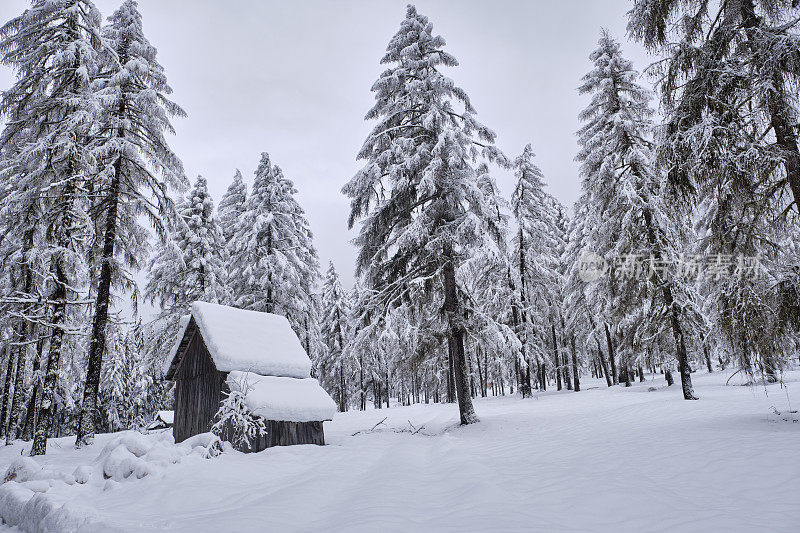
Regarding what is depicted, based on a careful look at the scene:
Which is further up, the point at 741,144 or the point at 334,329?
the point at 741,144

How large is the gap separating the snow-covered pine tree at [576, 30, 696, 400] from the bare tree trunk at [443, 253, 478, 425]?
6956mm

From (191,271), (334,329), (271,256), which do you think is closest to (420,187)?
(271,256)

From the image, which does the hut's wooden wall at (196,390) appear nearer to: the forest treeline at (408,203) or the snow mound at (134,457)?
the forest treeline at (408,203)

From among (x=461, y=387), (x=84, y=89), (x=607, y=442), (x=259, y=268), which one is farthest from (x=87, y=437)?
(x=607, y=442)

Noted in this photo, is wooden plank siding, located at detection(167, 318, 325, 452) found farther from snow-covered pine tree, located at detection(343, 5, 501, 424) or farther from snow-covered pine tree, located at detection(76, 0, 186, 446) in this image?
snow-covered pine tree, located at detection(343, 5, 501, 424)

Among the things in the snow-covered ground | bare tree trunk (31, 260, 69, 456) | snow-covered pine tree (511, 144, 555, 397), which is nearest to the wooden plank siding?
the snow-covered ground

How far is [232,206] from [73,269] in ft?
48.9

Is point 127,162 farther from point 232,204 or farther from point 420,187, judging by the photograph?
point 232,204

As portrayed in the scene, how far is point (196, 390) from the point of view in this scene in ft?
49.2

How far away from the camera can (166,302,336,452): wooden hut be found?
43.7ft

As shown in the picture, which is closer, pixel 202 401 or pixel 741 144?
pixel 741 144

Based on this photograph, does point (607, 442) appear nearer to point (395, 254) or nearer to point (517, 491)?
point (517, 491)

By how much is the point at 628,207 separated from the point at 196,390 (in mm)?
17490

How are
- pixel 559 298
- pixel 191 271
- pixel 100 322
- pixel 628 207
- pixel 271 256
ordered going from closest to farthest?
pixel 100 322
pixel 628 207
pixel 191 271
pixel 271 256
pixel 559 298
